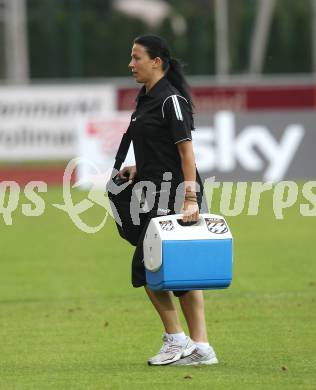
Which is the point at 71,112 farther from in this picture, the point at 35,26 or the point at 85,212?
the point at 85,212

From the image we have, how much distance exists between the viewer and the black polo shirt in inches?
334

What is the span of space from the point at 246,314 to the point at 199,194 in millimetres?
2828

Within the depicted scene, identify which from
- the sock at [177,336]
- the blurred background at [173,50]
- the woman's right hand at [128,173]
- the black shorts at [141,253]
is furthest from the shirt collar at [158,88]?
the blurred background at [173,50]

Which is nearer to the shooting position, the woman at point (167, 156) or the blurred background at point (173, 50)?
the woman at point (167, 156)

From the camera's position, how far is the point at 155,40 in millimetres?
8672

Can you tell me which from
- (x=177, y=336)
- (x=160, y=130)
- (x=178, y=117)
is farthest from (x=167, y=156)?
(x=177, y=336)

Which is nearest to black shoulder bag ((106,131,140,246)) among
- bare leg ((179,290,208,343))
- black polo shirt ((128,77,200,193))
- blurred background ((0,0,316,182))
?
black polo shirt ((128,77,200,193))

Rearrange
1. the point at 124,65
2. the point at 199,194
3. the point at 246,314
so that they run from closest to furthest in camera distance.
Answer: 1. the point at 199,194
2. the point at 246,314
3. the point at 124,65

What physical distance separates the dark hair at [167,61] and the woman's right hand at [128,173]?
2.05 ft

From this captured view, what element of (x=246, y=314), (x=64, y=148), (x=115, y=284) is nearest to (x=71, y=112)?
(x=64, y=148)

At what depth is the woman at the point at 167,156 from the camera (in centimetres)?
845

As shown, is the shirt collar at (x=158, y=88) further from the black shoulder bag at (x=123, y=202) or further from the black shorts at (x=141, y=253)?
the black shorts at (x=141, y=253)

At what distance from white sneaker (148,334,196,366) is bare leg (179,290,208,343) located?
7 cm

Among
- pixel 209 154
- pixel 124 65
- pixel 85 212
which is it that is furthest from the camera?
pixel 124 65
